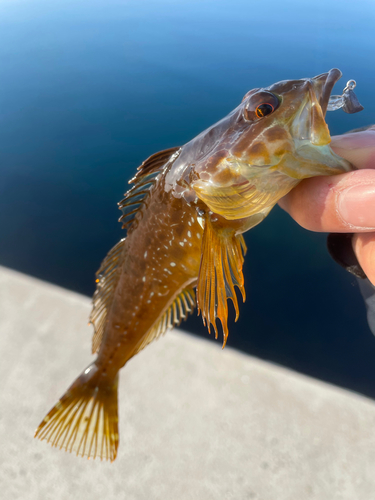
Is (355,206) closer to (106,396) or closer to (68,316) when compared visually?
(106,396)

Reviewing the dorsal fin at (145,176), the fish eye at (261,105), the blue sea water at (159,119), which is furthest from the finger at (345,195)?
the blue sea water at (159,119)

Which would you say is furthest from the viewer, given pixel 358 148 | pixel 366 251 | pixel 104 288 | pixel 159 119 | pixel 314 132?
pixel 159 119

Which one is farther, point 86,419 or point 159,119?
point 159,119

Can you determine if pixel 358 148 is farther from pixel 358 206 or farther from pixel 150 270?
pixel 150 270

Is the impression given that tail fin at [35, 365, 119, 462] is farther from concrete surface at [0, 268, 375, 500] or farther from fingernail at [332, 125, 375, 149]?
fingernail at [332, 125, 375, 149]

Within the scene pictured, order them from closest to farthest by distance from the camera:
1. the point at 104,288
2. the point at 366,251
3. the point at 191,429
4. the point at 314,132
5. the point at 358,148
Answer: the point at 314,132 → the point at 358,148 → the point at 366,251 → the point at 104,288 → the point at 191,429

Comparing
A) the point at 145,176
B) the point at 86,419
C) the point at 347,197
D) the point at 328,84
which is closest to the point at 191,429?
the point at 86,419

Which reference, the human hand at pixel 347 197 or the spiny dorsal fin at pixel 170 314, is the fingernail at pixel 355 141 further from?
the spiny dorsal fin at pixel 170 314

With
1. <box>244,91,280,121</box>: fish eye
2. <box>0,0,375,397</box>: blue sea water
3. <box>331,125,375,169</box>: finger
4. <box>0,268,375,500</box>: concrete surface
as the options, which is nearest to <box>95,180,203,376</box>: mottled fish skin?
<box>244,91,280,121</box>: fish eye
